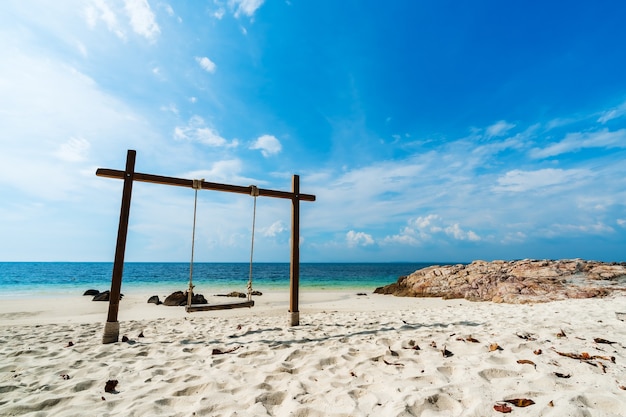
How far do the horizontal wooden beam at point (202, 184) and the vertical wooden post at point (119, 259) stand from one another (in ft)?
0.51

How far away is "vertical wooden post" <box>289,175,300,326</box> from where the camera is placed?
587 cm

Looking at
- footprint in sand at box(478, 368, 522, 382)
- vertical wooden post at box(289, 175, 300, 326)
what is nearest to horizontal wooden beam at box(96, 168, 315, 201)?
vertical wooden post at box(289, 175, 300, 326)

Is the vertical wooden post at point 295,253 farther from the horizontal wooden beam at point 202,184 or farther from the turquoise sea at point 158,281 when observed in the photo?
the turquoise sea at point 158,281

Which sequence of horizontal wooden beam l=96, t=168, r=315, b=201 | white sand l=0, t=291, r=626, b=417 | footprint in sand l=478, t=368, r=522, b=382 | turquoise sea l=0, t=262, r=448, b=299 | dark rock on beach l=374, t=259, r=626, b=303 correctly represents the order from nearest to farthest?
white sand l=0, t=291, r=626, b=417, footprint in sand l=478, t=368, r=522, b=382, horizontal wooden beam l=96, t=168, r=315, b=201, dark rock on beach l=374, t=259, r=626, b=303, turquoise sea l=0, t=262, r=448, b=299

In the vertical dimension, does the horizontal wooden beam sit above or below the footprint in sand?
above

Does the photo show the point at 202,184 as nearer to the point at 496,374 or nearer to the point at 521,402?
the point at 496,374

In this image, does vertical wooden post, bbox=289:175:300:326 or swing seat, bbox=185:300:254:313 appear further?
vertical wooden post, bbox=289:175:300:326

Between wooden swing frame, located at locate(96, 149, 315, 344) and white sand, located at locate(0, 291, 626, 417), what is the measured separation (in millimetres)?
483

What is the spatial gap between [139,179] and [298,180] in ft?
9.76

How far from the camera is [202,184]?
542 centimetres

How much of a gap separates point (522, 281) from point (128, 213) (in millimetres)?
12468

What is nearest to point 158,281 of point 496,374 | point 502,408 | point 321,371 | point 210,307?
point 210,307

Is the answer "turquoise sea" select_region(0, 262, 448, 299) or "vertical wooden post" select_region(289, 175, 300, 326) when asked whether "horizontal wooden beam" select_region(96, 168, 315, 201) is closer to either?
"vertical wooden post" select_region(289, 175, 300, 326)

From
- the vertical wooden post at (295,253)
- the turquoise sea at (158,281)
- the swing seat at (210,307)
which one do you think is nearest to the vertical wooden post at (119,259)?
the swing seat at (210,307)
